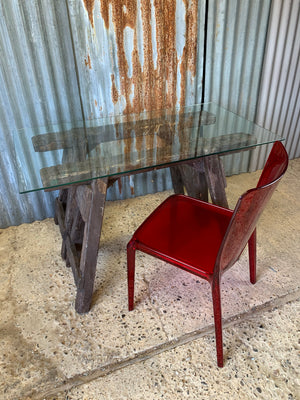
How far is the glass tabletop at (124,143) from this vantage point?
1.37m

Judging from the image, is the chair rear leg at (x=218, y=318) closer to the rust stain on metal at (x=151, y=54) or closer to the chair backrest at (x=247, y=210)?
the chair backrest at (x=247, y=210)

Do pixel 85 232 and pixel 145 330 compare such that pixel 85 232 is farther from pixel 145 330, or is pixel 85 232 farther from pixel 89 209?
pixel 145 330

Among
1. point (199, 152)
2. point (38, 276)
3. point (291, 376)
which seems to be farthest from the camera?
point (38, 276)

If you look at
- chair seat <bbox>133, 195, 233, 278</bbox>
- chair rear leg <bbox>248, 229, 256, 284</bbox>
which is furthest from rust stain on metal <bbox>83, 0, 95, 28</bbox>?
chair rear leg <bbox>248, 229, 256, 284</bbox>

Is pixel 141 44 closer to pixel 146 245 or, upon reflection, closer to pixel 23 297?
pixel 146 245

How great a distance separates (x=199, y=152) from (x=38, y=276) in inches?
47.0

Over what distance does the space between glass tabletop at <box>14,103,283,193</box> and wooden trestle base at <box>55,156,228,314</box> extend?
→ 102mm

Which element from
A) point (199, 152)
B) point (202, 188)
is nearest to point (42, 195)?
point (202, 188)

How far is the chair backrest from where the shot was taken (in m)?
1.04

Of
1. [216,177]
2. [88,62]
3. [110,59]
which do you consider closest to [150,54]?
[110,59]

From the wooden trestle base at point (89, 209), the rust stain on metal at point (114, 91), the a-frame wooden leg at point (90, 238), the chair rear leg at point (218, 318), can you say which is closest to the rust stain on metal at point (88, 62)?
the rust stain on metal at point (114, 91)

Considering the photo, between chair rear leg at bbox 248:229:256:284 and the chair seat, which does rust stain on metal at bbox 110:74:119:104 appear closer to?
the chair seat

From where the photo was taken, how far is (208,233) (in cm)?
147

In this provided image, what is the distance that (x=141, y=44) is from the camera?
207 centimetres
